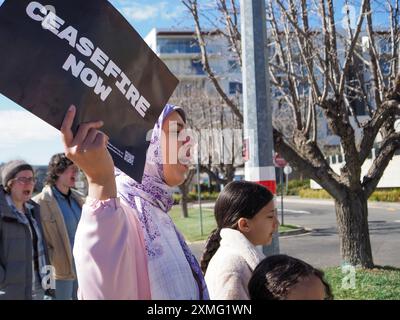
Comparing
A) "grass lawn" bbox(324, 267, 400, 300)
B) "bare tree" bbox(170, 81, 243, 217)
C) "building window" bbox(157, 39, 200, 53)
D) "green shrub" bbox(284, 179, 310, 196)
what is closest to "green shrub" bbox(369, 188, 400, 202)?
"bare tree" bbox(170, 81, 243, 217)

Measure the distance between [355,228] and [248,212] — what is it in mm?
6033

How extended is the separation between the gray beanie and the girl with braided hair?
220cm

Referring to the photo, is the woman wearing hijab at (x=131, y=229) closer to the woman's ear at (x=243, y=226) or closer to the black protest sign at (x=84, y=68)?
the black protest sign at (x=84, y=68)

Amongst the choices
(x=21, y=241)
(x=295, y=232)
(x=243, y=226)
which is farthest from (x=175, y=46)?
(x=243, y=226)

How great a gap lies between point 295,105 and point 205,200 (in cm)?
3563

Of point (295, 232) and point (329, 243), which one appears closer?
point (329, 243)

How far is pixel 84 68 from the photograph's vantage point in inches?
58.0

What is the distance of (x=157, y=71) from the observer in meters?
1.71

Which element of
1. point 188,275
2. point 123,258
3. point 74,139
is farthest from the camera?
point 188,275

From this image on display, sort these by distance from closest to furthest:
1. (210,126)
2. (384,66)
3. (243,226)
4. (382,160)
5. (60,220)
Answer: (243,226) → (60,220) → (382,160) → (384,66) → (210,126)

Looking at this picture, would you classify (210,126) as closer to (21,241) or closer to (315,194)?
(315,194)

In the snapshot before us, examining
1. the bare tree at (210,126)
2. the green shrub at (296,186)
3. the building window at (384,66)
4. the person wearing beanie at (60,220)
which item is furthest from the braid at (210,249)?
the green shrub at (296,186)
